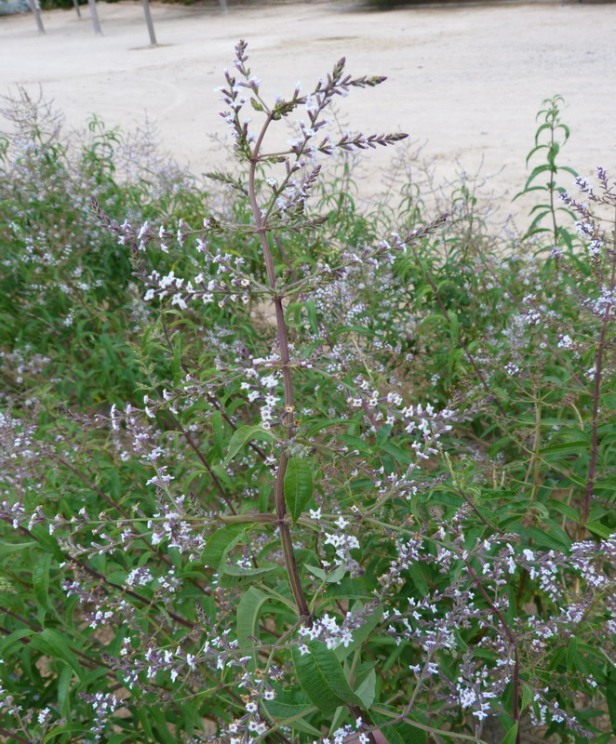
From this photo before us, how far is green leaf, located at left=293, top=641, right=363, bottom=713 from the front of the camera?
1479 millimetres

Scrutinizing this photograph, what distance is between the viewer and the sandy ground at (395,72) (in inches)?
367

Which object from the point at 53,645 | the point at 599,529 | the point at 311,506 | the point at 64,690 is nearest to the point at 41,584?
the point at 53,645

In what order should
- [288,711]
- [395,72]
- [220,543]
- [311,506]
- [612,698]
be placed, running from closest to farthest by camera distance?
1. [220,543]
2. [288,711]
3. [311,506]
4. [612,698]
5. [395,72]

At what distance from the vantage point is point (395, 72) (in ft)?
44.5

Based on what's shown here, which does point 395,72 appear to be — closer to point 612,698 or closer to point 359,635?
point 612,698

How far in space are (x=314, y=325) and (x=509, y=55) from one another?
41.1ft

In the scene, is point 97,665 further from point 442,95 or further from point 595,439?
point 442,95

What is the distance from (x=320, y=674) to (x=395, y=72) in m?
13.7

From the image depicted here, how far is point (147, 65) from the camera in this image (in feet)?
60.3

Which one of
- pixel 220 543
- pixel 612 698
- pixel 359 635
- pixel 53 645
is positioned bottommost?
pixel 612 698

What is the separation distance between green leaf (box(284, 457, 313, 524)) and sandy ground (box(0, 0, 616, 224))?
17.3ft

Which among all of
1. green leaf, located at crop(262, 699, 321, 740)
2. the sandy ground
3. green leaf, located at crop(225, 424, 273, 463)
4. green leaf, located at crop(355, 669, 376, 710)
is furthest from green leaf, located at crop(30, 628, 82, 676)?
the sandy ground

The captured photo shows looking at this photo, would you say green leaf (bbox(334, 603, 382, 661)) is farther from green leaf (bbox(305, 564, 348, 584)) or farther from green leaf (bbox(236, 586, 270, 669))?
green leaf (bbox(236, 586, 270, 669))

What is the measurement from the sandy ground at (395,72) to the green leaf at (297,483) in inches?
208
